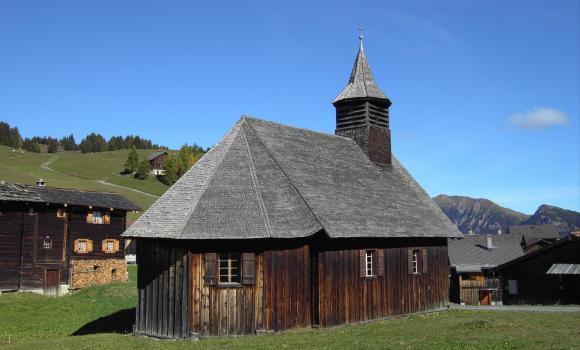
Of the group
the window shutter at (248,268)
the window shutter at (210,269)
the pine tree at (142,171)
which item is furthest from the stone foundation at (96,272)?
the pine tree at (142,171)

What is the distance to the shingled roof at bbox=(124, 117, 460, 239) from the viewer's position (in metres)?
19.6

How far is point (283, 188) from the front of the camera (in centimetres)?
2175

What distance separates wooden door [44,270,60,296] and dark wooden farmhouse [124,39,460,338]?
75.1ft

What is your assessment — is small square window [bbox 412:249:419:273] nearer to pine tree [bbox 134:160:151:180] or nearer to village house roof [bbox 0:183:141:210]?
village house roof [bbox 0:183:141:210]

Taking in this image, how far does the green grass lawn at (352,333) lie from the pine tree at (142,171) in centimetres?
9063

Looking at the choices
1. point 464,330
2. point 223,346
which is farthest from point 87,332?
point 464,330

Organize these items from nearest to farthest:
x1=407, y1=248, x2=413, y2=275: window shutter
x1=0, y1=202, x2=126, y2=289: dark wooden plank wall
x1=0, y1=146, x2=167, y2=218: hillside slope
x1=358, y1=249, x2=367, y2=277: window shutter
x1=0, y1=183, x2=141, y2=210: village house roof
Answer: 1. x1=358, y1=249, x2=367, y2=277: window shutter
2. x1=407, y1=248, x2=413, y2=275: window shutter
3. x1=0, y1=202, x2=126, y2=289: dark wooden plank wall
4. x1=0, y1=183, x2=141, y2=210: village house roof
5. x1=0, y1=146, x2=167, y2=218: hillside slope

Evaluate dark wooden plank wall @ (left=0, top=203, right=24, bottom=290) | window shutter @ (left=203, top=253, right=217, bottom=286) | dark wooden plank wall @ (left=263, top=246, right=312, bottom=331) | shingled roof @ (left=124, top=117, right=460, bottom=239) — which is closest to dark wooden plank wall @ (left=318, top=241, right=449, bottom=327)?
dark wooden plank wall @ (left=263, top=246, right=312, bottom=331)

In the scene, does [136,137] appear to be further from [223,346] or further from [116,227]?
[223,346]

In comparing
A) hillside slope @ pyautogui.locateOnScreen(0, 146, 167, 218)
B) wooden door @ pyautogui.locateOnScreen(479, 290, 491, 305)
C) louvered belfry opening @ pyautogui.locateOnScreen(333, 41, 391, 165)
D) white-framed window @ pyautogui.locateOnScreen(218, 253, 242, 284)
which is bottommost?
wooden door @ pyautogui.locateOnScreen(479, 290, 491, 305)

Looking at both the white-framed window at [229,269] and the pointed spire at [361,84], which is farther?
the pointed spire at [361,84]

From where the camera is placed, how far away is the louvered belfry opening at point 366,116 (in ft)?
99.1

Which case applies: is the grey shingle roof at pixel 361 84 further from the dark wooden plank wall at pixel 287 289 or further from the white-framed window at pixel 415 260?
the dark wooden plank wall at pixel 287 289

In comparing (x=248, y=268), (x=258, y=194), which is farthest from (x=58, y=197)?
(x=248, y=268)
